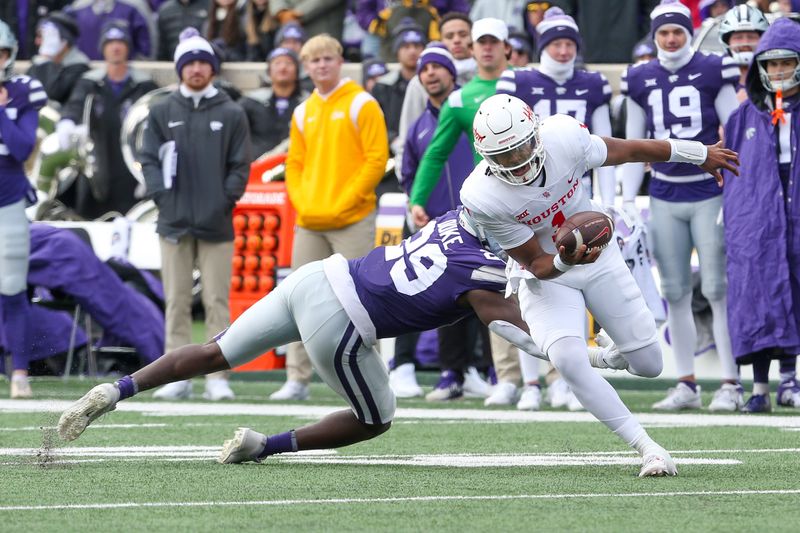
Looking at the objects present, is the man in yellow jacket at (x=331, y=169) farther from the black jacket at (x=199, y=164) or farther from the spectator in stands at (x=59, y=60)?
the spectator in stands at (x=59, y=60)

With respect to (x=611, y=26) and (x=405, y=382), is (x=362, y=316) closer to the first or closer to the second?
(x=405, y=382)

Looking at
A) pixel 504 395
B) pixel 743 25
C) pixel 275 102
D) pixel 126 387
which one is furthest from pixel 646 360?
pixel 275 102

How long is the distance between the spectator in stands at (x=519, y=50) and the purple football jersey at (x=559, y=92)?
2404mm

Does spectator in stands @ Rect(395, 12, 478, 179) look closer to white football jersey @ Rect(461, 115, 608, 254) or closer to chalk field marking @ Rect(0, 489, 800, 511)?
white football jersey @ Rect(461, 115, 608, 254)

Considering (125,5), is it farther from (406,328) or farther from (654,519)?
(654,519)

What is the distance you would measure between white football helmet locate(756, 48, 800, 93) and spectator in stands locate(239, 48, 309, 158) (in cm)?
530

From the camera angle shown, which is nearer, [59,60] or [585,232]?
[585,232]

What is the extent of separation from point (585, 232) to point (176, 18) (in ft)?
36.6

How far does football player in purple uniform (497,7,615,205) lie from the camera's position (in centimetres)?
920

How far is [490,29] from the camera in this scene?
9.58 metres

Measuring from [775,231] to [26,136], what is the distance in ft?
14.2

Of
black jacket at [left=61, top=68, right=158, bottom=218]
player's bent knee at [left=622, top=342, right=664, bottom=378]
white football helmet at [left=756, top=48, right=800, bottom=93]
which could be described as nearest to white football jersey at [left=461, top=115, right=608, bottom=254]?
player's bent knee at [left=622, top=342, right=664, bottom=378]

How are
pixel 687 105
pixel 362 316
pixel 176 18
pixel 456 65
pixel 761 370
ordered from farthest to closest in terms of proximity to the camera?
pixel 176 18, pixel 456 65, pixel 687 105, pixel 761 370, pixel 362 316

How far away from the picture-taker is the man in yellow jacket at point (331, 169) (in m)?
9.88
